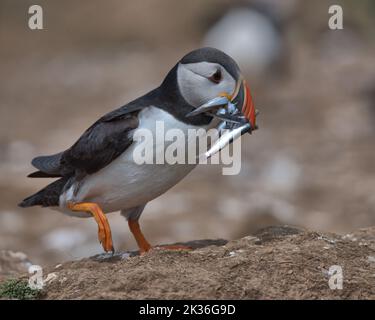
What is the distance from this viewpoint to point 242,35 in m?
20.1

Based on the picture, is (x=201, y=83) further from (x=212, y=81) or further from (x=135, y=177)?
(x=135, y=177)

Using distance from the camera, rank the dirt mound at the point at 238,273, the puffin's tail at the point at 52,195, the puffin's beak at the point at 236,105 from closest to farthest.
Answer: the dirt mound at the point at 238,273
the puffin's beak at the point at 236,105
the puffin's tail at the point at 52,195

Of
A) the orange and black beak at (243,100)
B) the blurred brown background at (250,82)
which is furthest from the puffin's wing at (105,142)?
the blurred brown background at (250,82)

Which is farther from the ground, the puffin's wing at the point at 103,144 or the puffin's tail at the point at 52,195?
the puffin's wing at the point at 103,144

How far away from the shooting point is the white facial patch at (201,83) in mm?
7453

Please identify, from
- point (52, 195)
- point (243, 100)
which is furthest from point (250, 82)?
point (243, 100)

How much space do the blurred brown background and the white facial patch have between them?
200 inches

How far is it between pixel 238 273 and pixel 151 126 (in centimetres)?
151

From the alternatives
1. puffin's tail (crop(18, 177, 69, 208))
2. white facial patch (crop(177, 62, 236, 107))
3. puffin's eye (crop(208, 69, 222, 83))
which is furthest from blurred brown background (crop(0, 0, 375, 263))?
puffin's eye (crop(208, 69, 222, 83))

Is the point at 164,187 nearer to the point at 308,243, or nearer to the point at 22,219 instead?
the point at 308,243

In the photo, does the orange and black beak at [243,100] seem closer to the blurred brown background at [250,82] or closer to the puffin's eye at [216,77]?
the puffin's eye at [216,77]

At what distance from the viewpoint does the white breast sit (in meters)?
7.53

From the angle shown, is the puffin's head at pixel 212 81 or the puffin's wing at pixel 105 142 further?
the puffin's wing at pixel 105 142
